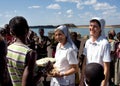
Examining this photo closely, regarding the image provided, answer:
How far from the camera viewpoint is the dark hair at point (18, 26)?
11.5 ft

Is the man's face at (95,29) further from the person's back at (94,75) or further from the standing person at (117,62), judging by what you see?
the standing person at (117,62)

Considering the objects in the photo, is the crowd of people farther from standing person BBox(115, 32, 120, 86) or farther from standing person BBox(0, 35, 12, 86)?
standing person BBox(115, 32, 120, 86)

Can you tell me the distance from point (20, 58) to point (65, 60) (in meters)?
1.64

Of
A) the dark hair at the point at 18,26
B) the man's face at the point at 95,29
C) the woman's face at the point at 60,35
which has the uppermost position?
the dark hair at the point at 18,26

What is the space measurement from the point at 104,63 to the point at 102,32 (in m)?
0.44

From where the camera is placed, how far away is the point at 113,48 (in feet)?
34.5

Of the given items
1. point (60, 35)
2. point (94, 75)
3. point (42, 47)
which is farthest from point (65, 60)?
point (42, 47)

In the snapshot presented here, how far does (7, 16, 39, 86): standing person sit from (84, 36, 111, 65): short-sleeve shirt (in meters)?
1.26

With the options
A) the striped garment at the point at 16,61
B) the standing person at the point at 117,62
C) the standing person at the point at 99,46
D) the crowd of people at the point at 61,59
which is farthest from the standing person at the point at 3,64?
the standing person at the point at 117,62

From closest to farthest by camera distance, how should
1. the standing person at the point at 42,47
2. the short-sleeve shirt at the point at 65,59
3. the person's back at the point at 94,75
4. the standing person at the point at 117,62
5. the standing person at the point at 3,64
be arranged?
the person's back at the point at 94,75 < the standing person at the point at 3,64 < the short-sleeve shirt at the point at 65,59 < the standing person at the point at 117,62 < the standing person at the point at 42,47

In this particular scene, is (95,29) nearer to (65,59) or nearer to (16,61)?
(65,59)

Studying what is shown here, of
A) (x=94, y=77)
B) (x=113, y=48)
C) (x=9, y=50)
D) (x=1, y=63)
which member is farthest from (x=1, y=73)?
(x=113, y=48)

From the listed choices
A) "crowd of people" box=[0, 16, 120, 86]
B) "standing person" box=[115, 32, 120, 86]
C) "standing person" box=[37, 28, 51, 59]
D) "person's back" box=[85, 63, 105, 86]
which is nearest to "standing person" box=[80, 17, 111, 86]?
"crowd of people" box=[0, 16, 120, 86]

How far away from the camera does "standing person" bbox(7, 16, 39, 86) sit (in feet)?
11.3
